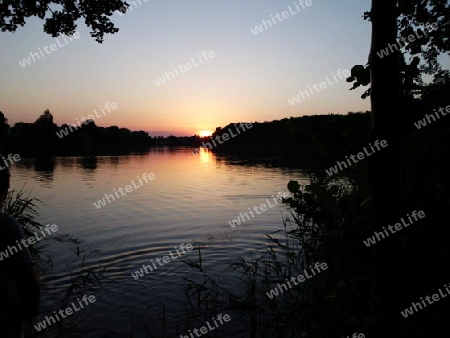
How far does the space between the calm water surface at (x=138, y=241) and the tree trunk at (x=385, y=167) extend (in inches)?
260

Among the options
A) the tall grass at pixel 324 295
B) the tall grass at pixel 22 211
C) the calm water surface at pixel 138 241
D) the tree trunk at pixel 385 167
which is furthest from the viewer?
the tall grass at pixel 22 211

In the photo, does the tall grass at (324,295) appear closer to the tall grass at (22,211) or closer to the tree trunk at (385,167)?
the tree trunk at (385,167)

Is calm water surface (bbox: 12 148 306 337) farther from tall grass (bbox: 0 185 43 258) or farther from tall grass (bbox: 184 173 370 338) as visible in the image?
tall grass (bbox: 184 173 370 338)

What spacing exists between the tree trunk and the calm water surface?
659 centimetres

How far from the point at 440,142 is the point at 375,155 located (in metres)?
3.40

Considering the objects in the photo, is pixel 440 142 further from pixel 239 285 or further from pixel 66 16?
pixel 66 16

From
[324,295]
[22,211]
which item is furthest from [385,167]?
[22,211]

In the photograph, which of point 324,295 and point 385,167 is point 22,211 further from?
point 385,167

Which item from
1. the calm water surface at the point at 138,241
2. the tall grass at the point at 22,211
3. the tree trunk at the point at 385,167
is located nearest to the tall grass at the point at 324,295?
the calm water surface at the point at 138,241

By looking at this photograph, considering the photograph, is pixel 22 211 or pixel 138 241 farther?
pixel 138 241

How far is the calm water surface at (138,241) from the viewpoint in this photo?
896 centimetres

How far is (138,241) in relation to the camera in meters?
16.0

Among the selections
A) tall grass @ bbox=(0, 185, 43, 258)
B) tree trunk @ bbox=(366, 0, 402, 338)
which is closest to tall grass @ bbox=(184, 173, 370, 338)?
tree trunk @ bbox=(366, 0, 402, 338)

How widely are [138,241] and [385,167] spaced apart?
49.3 ft
